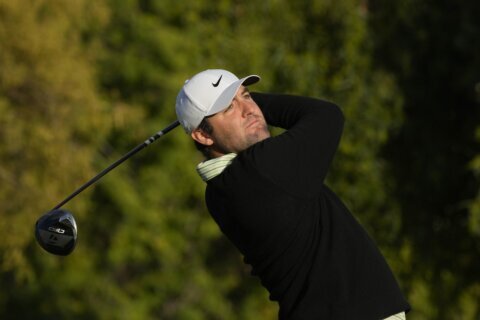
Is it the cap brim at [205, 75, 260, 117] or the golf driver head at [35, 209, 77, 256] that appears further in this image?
the golf driver head at [35, 209, 77, 256]

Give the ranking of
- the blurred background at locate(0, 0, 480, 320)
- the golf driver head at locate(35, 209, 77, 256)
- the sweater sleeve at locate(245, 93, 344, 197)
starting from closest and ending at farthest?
1. the sweater sleeve at locate(245, 93, 344, 197)
2. the golf driver head at locate(35, 209, 77, 256)
3. the blurred background at locate(0, 0, 480, 320)

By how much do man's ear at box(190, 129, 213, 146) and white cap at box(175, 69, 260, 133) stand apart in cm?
2

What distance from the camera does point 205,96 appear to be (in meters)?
A: 3.30

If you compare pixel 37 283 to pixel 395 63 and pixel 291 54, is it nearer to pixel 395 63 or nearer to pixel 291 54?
pixel 291 54

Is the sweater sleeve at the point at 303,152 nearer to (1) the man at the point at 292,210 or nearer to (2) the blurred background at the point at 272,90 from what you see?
(1) the man at the point at 292,210

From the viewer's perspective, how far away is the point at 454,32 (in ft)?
35.2

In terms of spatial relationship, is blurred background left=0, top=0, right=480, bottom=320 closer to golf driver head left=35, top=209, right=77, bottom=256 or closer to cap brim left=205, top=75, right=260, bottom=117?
golf driver head left=35, top=209, right=77, bottom=256

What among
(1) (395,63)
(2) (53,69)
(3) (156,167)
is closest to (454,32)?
(1) (395,63)

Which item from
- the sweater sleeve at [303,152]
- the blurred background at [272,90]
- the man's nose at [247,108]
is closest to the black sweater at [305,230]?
the sweater sleeve at [303,152]

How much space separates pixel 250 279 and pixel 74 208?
262cm

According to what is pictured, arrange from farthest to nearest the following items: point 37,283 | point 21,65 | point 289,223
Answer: point 37,283 → point 21,65 → point 289,223

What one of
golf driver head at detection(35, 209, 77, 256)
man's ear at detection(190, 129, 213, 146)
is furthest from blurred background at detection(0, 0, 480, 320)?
man's ear at detection(190, 129, 213, 146)

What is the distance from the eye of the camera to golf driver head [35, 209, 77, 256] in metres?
4.03

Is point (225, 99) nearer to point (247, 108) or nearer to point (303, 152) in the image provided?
point (247, 108)
